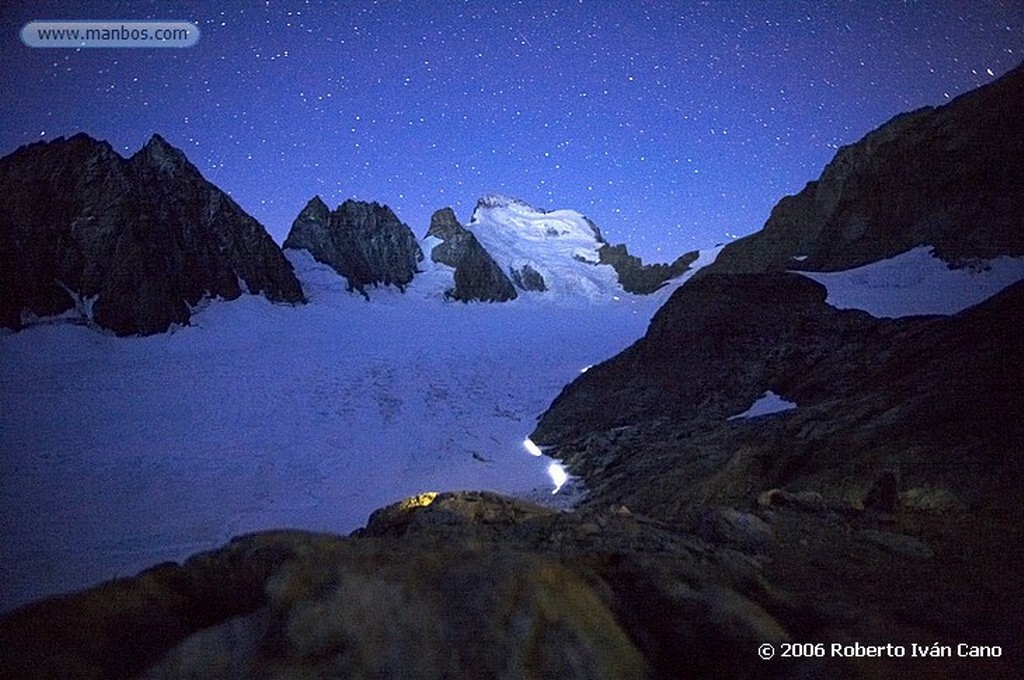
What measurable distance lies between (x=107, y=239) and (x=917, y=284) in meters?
63.6

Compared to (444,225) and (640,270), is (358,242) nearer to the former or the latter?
(444,225)

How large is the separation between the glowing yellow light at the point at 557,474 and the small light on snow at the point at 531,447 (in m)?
1.79

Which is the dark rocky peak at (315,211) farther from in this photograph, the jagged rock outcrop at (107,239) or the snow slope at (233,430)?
the snow slope at (233,430)

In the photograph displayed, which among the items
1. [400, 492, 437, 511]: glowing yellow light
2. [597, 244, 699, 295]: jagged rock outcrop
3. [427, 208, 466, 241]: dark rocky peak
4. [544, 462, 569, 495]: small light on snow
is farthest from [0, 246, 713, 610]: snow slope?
[597, 244, 699, 295]: jagged rock outcrop

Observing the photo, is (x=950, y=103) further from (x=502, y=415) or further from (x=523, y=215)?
(x=523, y=215)

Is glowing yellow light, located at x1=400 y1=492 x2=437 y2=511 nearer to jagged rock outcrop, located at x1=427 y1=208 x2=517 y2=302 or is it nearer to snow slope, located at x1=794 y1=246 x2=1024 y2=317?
snow slope, located at x1=794 y1=246 x2=1024 y2=317

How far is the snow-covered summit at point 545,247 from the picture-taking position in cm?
9006

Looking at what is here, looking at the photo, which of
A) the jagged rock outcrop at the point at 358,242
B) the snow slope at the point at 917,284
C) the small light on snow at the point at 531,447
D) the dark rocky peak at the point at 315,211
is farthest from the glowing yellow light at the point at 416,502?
the dark rocky peak at the point at 315,211

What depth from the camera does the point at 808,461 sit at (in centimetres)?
1027

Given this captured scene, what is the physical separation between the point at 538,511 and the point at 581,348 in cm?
3739

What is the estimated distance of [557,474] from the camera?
18.3 metres

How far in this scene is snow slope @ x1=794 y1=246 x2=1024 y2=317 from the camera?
25.3 metres

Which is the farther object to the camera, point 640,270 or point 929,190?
point 640,270

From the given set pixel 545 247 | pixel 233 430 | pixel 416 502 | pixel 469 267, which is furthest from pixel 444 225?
pixel 416 502
